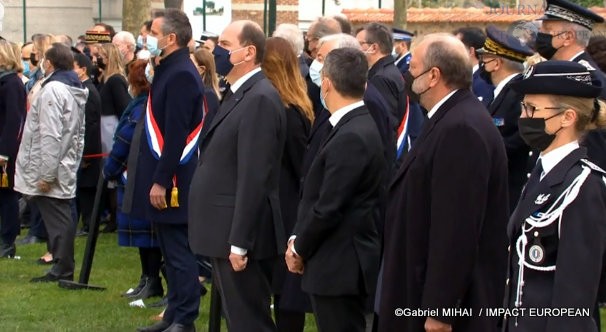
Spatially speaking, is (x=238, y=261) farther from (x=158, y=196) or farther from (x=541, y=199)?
(x=541, y=199)

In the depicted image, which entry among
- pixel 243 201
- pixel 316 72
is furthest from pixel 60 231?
pixel 243 201

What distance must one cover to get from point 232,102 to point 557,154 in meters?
2.63

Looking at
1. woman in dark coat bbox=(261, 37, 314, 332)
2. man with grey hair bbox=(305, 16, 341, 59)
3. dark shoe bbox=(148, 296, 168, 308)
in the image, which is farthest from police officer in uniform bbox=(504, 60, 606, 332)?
man with grey hair bbox=(305, 16, 341, 59)

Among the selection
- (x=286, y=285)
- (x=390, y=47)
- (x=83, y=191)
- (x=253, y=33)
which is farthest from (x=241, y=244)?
(x=83, y=191)

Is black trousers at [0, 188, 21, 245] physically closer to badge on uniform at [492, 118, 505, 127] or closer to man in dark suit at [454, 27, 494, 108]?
man in dark suit at [454, 27, 494, 108]

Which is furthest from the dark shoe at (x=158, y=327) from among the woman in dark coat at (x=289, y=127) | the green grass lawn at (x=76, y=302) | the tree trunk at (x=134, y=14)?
the tree trunk at (x=134, y=14)

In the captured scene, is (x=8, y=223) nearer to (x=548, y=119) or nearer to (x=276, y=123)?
(x=276, y=123)

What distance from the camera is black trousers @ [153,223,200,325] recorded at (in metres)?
7.93

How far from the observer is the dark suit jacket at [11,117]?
11.3m

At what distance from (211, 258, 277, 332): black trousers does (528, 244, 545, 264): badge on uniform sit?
244cm

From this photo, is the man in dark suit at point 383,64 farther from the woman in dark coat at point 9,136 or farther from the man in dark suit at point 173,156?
the woman in dark coat at point 9,136

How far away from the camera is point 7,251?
11.6 m

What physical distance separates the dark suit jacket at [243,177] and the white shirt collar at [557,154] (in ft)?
7.35

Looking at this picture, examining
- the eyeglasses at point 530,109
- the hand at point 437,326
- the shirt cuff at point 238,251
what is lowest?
the shirt cuff at point 238,251
